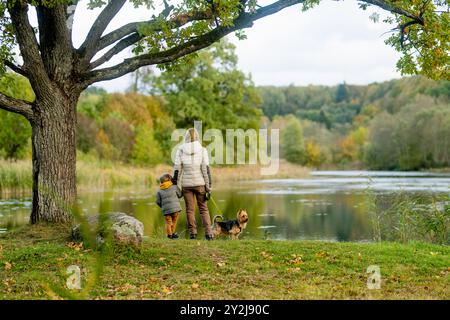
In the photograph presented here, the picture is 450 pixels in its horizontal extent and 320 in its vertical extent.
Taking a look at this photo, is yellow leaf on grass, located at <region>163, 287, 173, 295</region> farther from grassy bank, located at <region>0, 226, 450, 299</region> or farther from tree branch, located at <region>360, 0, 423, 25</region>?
tree branch, located at <region>360, 0, 423, 25</region>

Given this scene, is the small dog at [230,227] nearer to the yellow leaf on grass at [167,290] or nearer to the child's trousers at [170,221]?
the child's trousers at [170,221]

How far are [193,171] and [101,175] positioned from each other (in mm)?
20951

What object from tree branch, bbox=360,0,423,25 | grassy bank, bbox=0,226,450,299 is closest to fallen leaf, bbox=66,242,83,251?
grassy bank, bbox=0,226,450,299

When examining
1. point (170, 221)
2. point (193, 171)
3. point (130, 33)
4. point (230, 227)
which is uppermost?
point (130, 33)

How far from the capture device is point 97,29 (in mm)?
10703

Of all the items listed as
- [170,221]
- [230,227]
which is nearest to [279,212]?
[230,227]

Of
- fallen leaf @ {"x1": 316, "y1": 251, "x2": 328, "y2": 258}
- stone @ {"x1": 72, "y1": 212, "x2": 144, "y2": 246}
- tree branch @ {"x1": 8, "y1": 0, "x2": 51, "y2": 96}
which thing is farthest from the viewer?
tree branch @ {"x1": 8, "y1": 0, "x2": 51, "y2": 96}

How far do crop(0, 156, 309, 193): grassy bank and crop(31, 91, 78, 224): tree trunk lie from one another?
10.2 meters

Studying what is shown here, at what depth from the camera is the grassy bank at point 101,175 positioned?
26828mm

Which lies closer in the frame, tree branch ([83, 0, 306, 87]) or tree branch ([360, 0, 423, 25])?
tree branch ([360, 0, 423, 25])

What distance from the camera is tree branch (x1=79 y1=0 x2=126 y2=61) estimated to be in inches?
418

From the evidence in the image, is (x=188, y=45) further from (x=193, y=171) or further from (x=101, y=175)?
(x=101, y=175)

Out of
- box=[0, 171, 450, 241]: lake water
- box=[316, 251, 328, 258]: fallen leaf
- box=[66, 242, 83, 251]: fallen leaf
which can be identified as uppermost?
box=[66, 242, 83, 251]: fallen leaf
